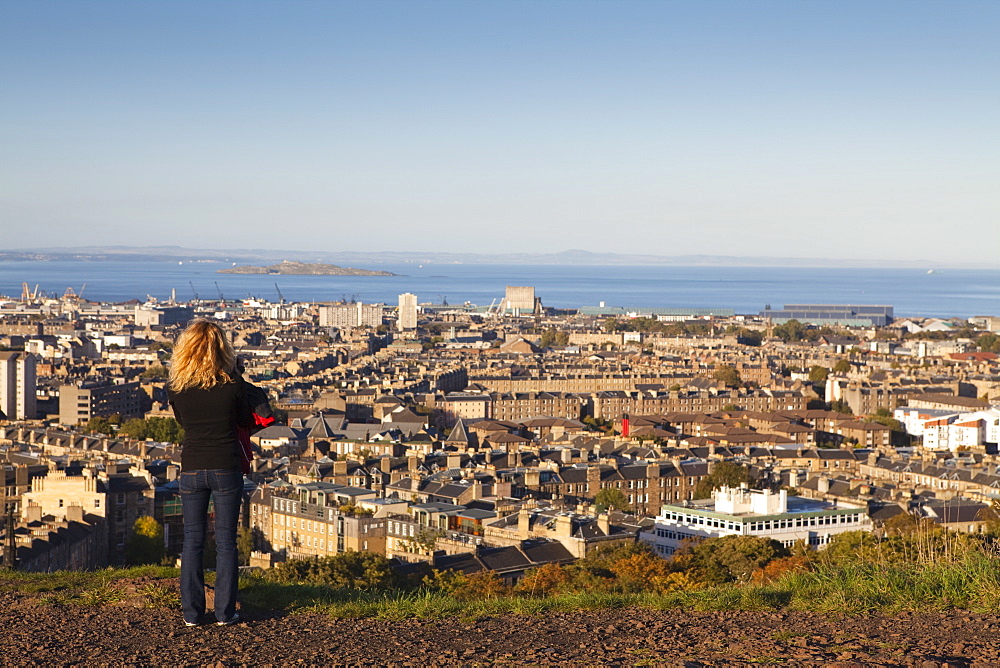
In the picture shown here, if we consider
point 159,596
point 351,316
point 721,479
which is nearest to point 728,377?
point 721,479

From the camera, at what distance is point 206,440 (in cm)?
589

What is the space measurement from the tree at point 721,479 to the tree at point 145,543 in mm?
12723

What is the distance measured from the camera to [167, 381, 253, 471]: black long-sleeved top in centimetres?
583

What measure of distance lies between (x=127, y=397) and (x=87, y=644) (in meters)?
49.2

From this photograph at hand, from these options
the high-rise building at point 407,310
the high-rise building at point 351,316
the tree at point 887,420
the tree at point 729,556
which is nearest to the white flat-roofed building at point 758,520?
the tree at point 729,556

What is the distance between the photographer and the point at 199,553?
239 inches

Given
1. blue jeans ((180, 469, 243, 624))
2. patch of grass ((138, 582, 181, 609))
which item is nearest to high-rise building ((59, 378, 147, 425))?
patch of grass ((138, 582, 181, 609))

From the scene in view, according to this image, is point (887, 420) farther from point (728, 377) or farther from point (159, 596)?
point (159, 596)

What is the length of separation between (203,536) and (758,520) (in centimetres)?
2051

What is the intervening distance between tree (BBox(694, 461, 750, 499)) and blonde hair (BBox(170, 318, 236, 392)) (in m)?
26.3

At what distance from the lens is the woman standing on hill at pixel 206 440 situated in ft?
19.1

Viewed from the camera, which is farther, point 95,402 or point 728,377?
point 728,377

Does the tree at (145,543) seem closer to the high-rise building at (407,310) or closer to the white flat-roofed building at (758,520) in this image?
the white flat-roofed building at (758,520)

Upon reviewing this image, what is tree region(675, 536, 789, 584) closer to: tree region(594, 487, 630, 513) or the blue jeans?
tree region(594, 487, 630, 513)
